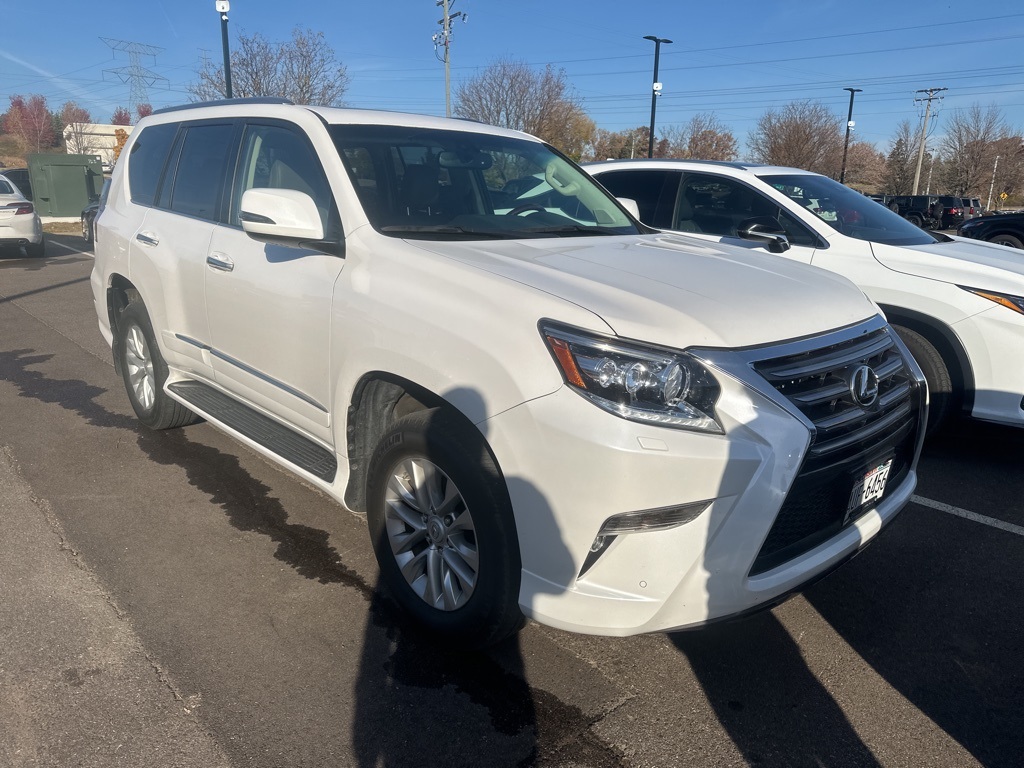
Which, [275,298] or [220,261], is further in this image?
[220,261]

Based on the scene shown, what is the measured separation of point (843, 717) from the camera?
8.71ft

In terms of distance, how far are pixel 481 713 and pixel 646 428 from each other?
113 cm

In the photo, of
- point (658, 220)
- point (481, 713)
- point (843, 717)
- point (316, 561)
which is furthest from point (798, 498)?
point (658, 220)

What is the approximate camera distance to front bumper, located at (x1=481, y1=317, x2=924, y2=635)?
2.27 meters

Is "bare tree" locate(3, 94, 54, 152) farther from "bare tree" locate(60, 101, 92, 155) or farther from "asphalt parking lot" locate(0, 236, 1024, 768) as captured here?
"asphalt parking lot" locate(0, 236, 1024, 768)

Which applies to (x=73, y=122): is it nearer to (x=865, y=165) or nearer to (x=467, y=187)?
(x=865, y=165)

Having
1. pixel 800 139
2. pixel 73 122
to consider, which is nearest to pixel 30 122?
pixel 73 122

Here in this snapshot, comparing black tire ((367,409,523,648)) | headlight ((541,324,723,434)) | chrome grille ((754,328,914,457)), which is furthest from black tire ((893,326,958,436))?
black tire ((367,409,523,648))

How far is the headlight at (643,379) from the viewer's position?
2.34 meters

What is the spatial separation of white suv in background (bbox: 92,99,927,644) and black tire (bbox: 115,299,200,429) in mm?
809

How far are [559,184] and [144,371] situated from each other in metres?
2.95

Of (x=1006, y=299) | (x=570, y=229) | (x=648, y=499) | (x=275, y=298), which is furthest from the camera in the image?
(x=1006, y=299)

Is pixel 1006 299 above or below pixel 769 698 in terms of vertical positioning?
above

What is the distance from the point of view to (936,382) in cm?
500
